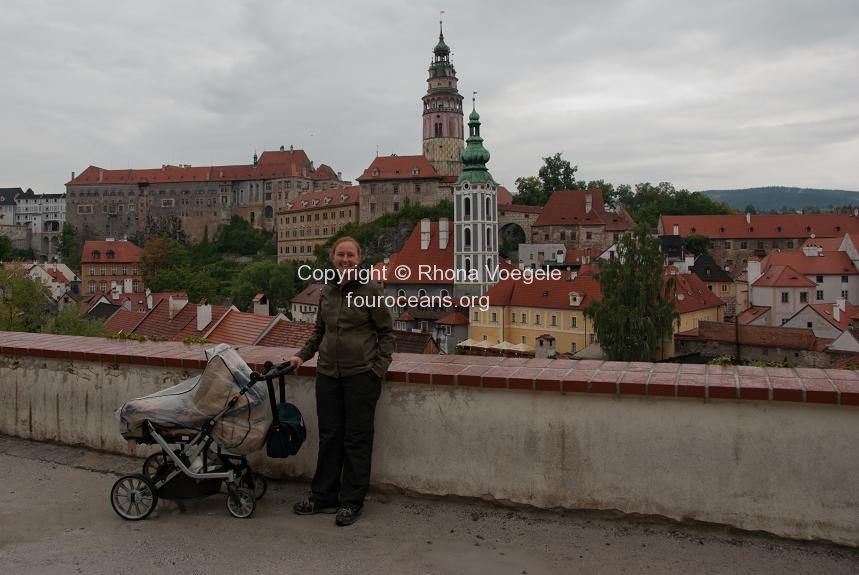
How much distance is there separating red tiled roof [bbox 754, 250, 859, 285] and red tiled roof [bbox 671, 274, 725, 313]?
34.2 ft

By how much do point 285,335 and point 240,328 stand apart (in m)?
2.98

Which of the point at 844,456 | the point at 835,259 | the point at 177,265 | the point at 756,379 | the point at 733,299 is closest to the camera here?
the point at 844,456

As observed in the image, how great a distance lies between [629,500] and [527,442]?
67 cm

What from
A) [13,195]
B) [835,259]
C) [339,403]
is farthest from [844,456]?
[13,195]

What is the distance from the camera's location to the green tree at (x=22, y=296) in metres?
27.7

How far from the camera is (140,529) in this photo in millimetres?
4578

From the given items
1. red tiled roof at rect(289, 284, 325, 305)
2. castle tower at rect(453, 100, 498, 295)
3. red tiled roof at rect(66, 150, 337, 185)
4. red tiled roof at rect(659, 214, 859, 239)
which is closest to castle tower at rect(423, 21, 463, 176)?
red tiled roof at rect(66, 150, 337, 185)

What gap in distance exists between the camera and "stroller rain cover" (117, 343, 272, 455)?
4578 mm

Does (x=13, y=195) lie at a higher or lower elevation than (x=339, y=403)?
higher

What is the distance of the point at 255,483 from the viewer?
5.09 m

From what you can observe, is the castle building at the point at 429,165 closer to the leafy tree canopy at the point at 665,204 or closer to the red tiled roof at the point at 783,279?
the leafy tree canopy at the point at 665,204

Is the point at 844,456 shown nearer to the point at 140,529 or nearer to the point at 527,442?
the point at 527,442

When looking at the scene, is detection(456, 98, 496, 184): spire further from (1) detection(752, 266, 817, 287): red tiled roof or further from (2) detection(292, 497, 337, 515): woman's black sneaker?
(2) detection(292, 497, 337, 515): woman's black sneaker

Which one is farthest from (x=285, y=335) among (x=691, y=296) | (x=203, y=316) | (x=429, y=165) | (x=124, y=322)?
(x=429, y=165)
